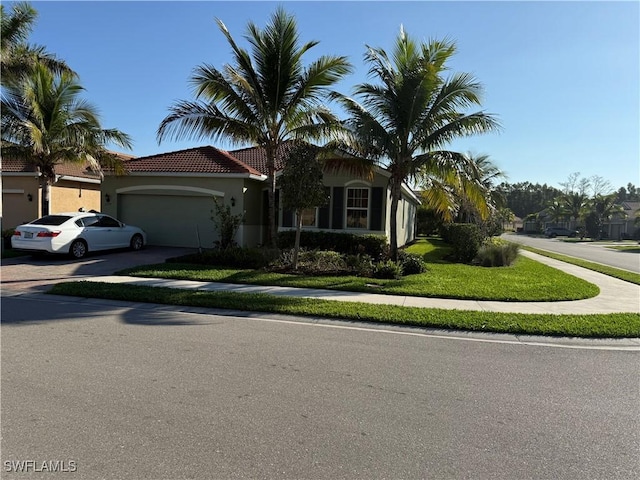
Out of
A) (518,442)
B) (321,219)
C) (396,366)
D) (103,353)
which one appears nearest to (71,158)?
(321,219)

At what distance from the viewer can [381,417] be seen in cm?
392

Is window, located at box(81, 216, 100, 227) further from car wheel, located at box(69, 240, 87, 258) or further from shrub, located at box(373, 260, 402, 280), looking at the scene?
shrub, located at box(373, 260, 402, 280)

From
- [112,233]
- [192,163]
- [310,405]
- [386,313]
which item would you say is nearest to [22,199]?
[112,233]

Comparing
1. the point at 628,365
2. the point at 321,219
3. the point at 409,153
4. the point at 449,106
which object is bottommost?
the point at 628,365

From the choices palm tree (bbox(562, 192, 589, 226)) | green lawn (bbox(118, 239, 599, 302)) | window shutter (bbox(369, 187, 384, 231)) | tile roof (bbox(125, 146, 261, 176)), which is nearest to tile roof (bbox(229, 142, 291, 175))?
tile roof (bbox(125, 146, 261, 176))

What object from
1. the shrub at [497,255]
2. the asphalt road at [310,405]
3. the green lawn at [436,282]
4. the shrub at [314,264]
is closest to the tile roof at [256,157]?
the shrub at [314,264]

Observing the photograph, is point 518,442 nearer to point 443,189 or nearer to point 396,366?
point 396,366

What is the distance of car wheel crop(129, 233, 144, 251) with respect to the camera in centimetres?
1667

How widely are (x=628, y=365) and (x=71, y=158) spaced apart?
58.3 ft

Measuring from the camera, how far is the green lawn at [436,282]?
1012 centimetres

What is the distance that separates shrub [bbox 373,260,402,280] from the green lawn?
0.32 meters

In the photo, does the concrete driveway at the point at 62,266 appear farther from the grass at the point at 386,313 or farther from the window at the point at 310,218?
the window at the point at 310,218

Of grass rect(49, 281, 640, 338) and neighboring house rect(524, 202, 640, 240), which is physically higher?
neighboring house rect(524, 202, 640, 240)

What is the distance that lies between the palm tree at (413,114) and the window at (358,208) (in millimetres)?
3199
